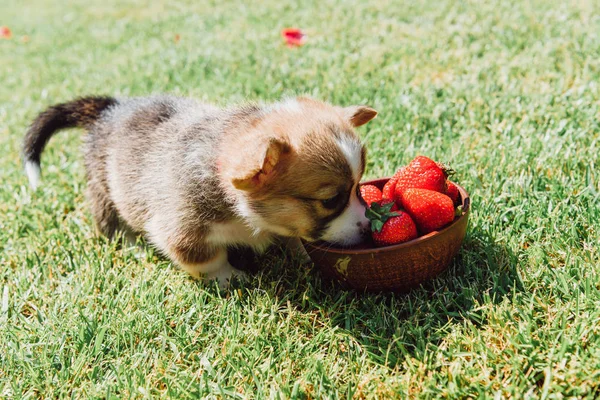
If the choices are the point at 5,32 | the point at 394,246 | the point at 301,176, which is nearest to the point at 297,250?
the point at 301,176

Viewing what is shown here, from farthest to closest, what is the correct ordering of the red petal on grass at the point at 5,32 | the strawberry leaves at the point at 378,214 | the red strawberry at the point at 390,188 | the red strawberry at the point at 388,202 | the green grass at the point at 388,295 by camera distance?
the red petal on grass at the point at 5,32 → the red strawberry at the point at 390,188 → the red strawberry at the point at 388,202 → the strawberry leaves at the point at 378,214 → the green grass at the point at 388,295

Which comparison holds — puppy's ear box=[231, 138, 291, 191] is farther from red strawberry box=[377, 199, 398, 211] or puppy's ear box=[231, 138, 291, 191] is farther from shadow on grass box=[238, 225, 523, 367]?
shadow on grass box=[238, 225, 523, 367]

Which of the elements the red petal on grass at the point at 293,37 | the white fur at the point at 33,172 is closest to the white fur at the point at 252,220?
the white fur at the point at 33,172

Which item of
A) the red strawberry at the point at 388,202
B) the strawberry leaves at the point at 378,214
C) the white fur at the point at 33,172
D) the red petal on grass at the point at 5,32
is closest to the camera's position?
the strawberry leaves at the point at 378,214

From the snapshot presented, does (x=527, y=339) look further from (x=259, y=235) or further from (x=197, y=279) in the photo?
(x=197, y=279)

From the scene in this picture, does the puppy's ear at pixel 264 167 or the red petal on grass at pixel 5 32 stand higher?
the puppy's ear at pixel 264 167

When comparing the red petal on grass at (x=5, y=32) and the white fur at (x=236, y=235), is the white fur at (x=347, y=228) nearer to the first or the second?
the white fur at (x=236, y=235)

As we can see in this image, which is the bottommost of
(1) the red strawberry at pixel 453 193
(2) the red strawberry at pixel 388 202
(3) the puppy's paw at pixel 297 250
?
(3) the puppy's paw at pixel 297 250
